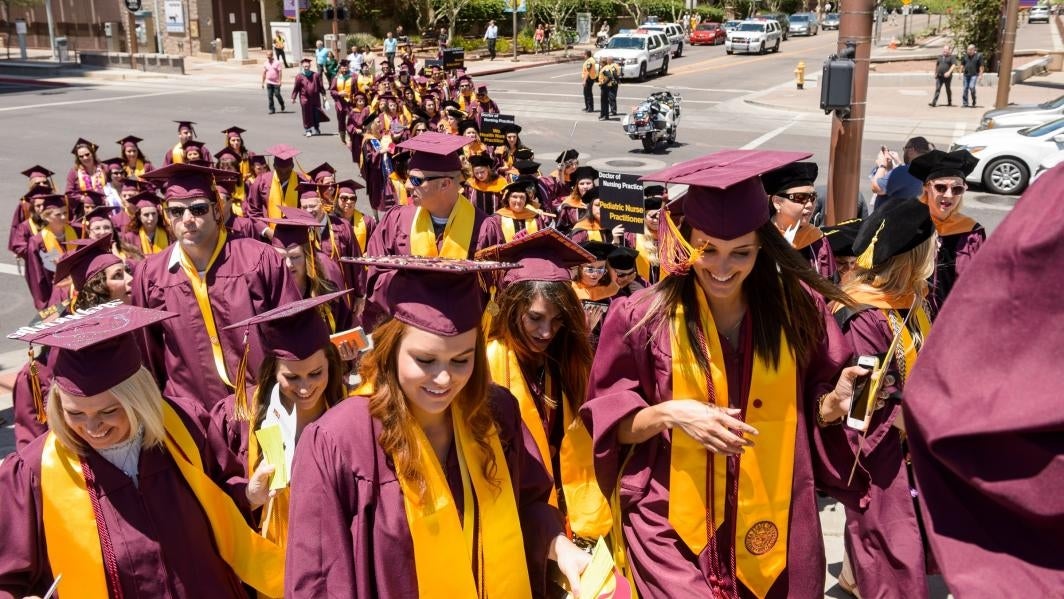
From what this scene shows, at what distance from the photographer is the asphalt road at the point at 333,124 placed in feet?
67.2

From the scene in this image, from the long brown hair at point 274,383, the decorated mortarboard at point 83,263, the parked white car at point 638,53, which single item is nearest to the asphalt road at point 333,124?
the parked white car at point 638,53

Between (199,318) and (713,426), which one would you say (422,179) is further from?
(713,426)

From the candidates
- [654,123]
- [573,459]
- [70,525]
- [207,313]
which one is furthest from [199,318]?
[654,123]

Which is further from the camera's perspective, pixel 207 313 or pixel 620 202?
pixel 620 202

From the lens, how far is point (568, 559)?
9.30ft

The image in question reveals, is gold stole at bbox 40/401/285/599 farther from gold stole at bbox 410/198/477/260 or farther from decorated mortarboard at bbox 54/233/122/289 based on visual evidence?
gold stole at bbox 410/198/477/260

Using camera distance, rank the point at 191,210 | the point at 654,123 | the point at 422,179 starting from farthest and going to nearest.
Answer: the point at 654,123, the point at 422,179, the point at 191,210

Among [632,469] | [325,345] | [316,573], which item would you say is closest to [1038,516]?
[316,573]

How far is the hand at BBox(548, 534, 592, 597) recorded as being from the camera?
278cm

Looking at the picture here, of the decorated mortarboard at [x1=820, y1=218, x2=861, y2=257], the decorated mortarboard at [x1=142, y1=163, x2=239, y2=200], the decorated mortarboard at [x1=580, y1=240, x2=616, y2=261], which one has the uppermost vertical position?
the decorated mortarboard at [x1=142, y1=163, x2=239, y2=200]

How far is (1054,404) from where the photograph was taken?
1.04m

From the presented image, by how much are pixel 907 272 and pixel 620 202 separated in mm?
4044

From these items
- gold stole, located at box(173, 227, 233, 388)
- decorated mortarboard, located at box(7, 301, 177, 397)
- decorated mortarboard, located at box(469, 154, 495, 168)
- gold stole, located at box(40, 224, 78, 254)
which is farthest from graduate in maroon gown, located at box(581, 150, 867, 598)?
decorated mortarboard, located at box(469, 154, 495, 168)

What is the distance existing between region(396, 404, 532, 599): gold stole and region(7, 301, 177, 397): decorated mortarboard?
1061 millimetres
